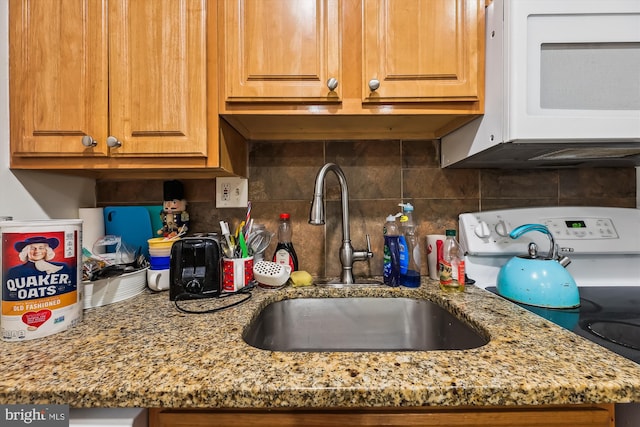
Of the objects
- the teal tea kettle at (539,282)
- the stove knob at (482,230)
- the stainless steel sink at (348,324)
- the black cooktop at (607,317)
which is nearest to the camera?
the black cooktop at (607,317)

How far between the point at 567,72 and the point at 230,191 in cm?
112

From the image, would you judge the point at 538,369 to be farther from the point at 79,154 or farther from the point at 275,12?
the point at 79,154

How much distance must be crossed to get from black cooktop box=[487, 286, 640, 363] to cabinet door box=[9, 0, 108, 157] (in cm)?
135

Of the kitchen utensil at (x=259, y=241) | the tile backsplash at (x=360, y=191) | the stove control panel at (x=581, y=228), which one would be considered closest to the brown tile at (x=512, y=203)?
the tile backsplash at (x=360, y=191)

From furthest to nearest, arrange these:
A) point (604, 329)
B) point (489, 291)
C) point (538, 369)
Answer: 1. point (489, 291)
2. point (604, 329)
3. point (538, 369)

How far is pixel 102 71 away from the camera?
0.80m

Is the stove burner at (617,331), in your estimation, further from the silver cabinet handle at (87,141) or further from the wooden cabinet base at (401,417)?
the silver cabinet handle at (87,141)

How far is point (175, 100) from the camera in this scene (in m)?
0.81

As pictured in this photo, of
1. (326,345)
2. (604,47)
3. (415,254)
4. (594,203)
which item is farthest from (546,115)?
(326,345)

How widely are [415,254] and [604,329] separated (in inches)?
20.0

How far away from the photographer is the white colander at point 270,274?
96cm

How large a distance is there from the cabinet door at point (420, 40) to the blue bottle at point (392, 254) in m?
0.47

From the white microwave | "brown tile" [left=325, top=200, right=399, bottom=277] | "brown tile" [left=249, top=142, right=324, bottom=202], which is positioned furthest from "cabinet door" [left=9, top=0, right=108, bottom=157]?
the white microwave

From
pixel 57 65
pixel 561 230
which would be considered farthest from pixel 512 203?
pixel 57 65
